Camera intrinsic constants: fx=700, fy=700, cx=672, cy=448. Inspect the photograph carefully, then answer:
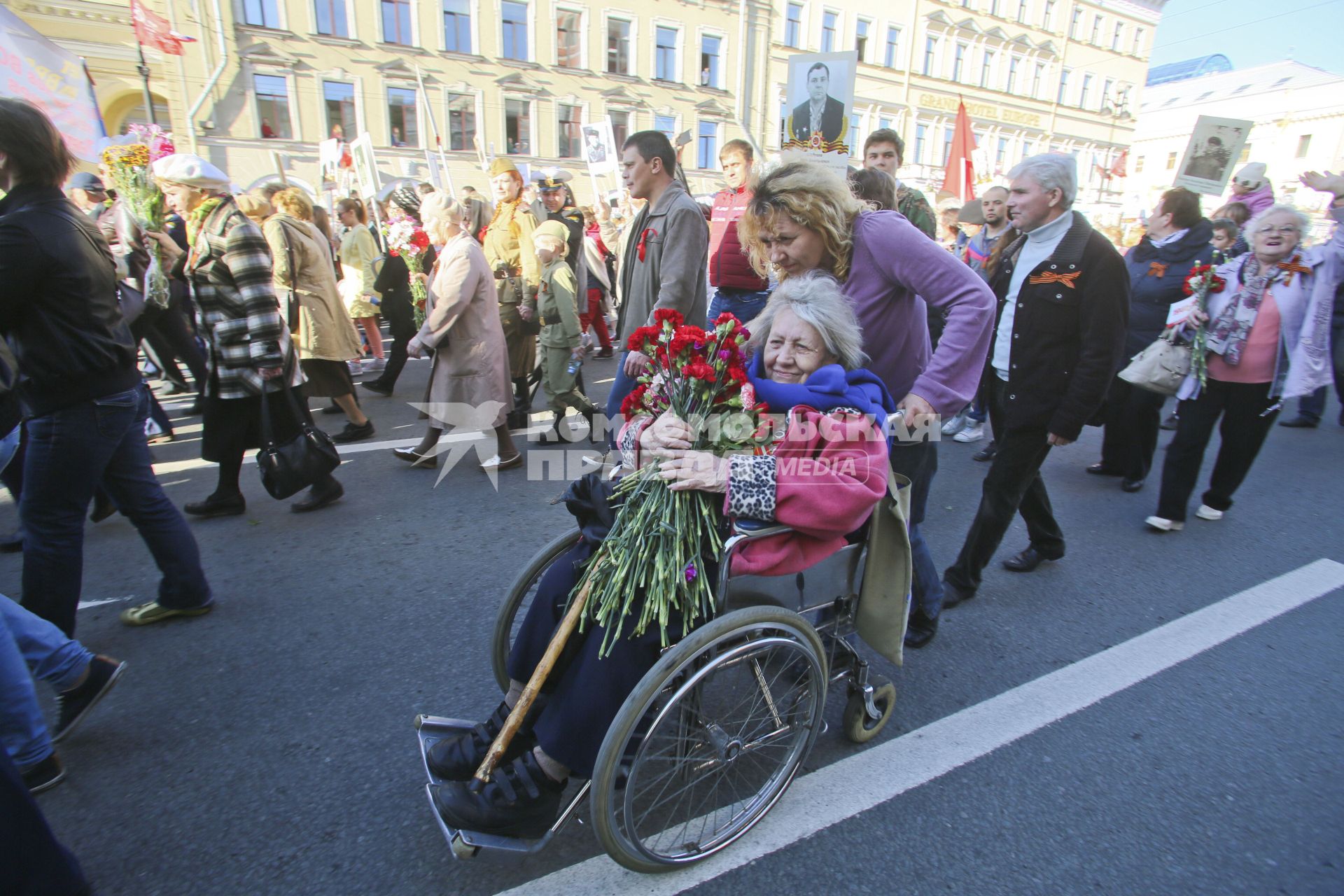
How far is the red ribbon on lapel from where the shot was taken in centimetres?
289

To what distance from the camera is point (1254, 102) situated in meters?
42.7

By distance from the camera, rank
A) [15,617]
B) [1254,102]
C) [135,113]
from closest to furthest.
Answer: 1. [15,617]
2. [135,113]
3. [1254,102]

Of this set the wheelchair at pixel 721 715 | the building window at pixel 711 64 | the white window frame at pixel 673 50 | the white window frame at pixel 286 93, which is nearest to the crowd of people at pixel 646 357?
the wheelchair at pixel 721 715

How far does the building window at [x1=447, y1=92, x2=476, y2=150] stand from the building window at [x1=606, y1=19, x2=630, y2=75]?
5978 mm

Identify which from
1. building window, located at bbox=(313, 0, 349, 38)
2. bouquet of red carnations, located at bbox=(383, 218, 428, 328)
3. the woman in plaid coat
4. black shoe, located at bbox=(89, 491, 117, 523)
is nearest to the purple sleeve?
the woman in plaid coat

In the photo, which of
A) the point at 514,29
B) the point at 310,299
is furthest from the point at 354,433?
the point at 514,29

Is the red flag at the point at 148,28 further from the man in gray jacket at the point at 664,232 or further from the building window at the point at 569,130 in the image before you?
the man in gray jacket at the point at 664,232

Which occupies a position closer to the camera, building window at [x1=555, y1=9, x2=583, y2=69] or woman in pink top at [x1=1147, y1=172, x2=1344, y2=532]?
woman in pink top at [x1=1147, y1=172, x2=1344, y2=532]

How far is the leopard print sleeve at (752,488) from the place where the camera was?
183 centimetres

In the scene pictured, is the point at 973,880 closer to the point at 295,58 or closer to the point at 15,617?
the point at 15,617

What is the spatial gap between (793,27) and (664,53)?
7.26 metres

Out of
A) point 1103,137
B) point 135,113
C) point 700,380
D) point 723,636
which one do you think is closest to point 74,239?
point 700,380

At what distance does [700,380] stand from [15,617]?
2147 millimetres

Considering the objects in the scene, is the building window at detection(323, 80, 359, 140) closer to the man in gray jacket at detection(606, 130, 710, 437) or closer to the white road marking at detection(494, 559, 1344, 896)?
the man in gray jacket at detection(606, 130, 710, 437)
